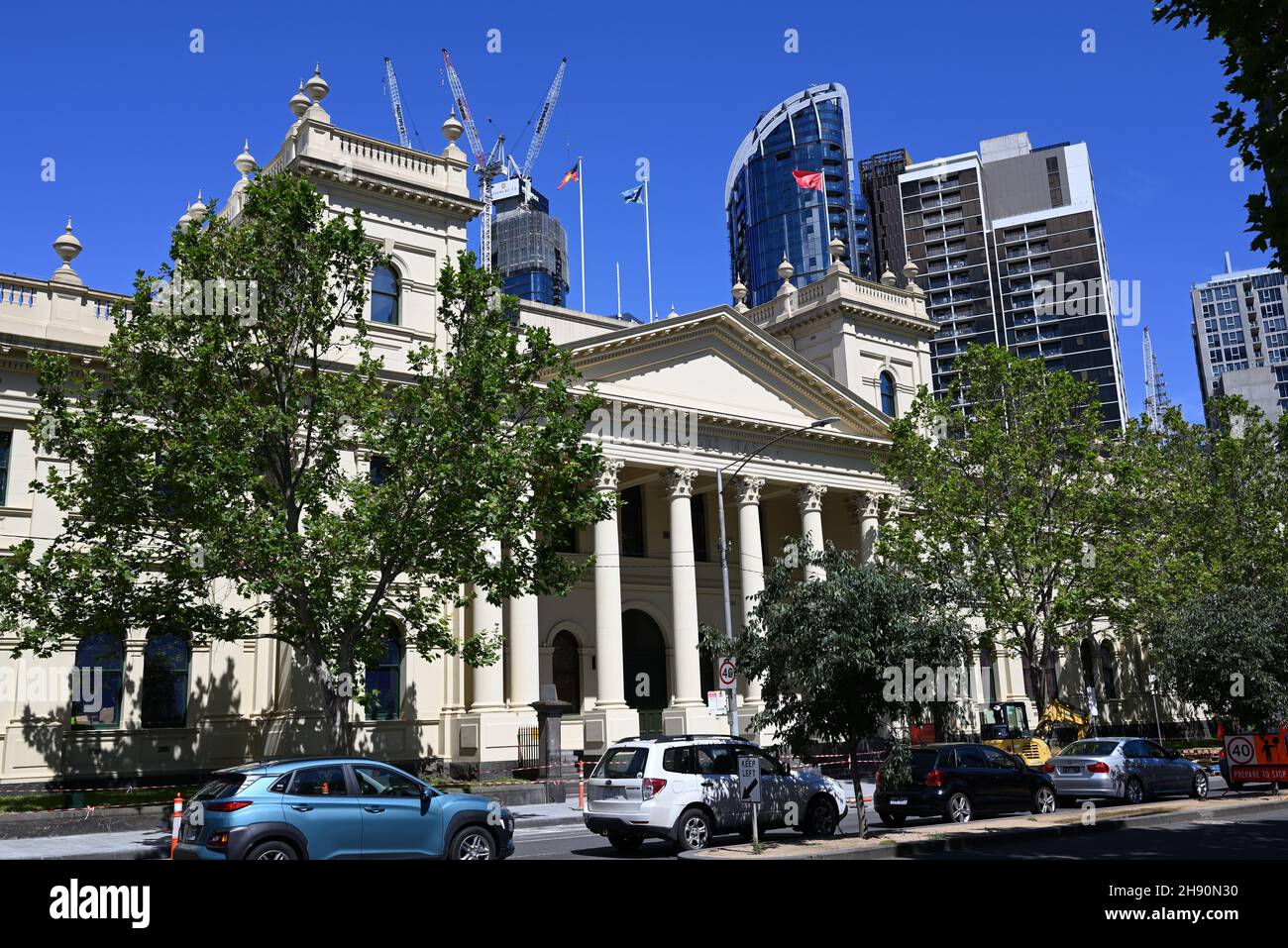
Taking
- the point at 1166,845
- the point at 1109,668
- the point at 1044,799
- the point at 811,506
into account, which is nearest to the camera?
the point at 1166,845

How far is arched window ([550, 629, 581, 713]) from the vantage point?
39.3 m

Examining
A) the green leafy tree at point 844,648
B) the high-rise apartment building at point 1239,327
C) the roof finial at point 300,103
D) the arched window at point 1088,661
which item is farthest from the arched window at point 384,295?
the high-rise apartment building at point 1239,327

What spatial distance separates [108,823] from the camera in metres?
20.8

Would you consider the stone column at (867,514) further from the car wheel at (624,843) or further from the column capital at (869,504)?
the car wheel at (624,843)

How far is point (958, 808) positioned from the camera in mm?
19625

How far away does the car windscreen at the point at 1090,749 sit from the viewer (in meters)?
24.2

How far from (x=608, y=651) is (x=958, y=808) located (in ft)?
53.6

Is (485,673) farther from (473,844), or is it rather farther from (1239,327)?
(1239,327)

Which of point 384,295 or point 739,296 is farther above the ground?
point 739,296

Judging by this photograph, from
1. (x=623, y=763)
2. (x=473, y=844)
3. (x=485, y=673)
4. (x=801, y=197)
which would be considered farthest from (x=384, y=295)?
(x=801, y=197)

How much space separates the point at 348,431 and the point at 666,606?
665 inches

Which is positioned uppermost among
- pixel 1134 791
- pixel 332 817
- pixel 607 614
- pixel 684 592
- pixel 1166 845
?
pixel 684 592

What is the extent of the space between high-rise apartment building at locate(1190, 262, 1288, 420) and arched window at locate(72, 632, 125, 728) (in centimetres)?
16641
